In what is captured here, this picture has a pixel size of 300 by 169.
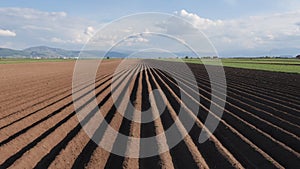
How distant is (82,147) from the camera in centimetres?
770

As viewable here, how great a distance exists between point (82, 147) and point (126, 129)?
1.85m

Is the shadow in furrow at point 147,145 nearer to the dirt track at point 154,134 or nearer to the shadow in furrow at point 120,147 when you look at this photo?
the dirt track at point 154,134

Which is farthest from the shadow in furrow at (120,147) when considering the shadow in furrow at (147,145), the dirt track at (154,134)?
the shadow in furrow at (147,145)

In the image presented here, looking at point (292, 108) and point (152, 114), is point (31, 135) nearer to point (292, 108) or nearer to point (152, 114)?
point (152, 114)

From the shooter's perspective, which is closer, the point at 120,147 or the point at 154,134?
the point at 120,147

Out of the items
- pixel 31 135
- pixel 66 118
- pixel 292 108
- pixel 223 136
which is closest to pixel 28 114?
pixel 66 118

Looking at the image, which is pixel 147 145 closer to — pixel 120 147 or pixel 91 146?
pixel 120 147

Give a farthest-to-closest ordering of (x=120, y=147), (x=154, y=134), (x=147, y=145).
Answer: (x=154, y=134) < (x=147, y=145) < (x=120, y=147)

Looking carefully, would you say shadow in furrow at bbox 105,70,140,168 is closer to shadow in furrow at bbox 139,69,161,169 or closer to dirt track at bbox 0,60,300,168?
dirt track at bbox 0,60,300,168

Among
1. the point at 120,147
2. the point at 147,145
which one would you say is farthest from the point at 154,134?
the point at 120,147

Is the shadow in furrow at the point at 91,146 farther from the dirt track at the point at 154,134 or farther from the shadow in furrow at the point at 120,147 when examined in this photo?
the shadow in furrow at the point at 120,147

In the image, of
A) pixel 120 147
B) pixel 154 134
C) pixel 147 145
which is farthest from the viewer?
pixel 154 134

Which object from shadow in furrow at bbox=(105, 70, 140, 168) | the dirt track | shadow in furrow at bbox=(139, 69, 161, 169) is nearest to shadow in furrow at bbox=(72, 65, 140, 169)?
the dirt track

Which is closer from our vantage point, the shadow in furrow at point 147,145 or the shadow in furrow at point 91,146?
the shadow in furrow at point 147,145
